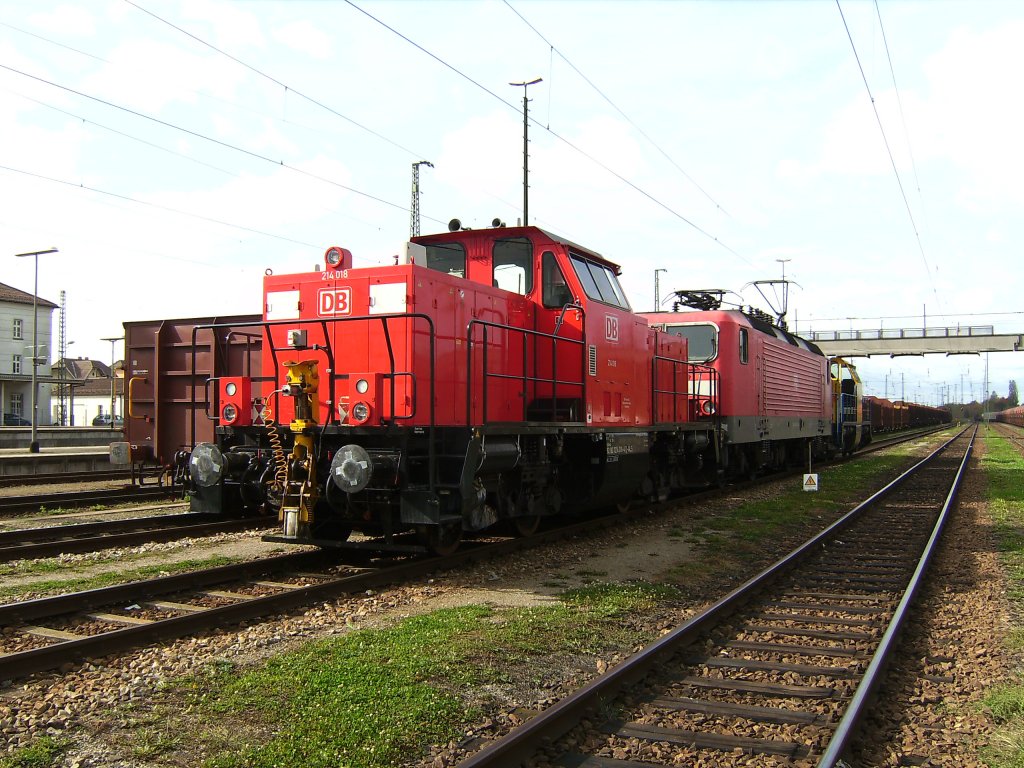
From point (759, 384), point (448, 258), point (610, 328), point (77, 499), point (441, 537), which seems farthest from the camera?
point (759, 384)

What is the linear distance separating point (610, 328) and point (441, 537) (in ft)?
12.4

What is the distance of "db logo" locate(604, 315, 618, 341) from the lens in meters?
10.2

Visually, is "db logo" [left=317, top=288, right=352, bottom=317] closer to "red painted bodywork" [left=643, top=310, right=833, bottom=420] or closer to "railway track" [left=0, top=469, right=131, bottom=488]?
"red painted bodywork" [left=643, top=310, right=833, bottom=420]

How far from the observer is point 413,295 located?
25.3ft

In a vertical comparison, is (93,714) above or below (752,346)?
below

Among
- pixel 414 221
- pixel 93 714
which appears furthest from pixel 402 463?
pixel 414 221

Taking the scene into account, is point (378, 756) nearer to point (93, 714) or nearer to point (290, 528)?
point (93, 714)

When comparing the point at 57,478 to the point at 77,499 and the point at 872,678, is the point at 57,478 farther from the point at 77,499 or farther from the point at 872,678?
the point at 872,678

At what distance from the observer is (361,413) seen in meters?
7.25

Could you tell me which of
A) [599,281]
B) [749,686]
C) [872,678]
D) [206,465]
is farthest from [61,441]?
[872,678]

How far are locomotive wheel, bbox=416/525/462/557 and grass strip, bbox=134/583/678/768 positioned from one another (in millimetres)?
1552

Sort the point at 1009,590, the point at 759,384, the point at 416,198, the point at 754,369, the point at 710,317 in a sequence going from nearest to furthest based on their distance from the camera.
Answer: the point at 1009,590
the point at 710,317
the point at 754,369
the point at 759,384
the point at 416,198

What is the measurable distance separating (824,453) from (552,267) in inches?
730

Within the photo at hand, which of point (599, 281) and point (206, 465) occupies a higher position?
point (599, 281)
